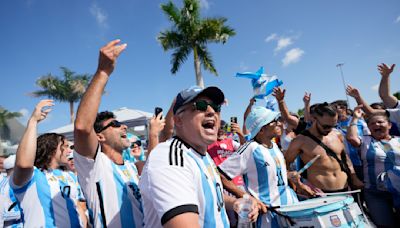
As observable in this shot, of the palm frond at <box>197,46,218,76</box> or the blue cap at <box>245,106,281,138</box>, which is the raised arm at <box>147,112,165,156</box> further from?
the palm frond at <box>197,46,218,76</box>

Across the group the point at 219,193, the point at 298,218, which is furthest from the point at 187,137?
the point at 298,218

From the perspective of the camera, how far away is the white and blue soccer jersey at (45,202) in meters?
2.33

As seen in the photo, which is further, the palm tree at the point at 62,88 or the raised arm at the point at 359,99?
the palm tree at the point at 62,88

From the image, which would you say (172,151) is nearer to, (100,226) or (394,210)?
(100,226)

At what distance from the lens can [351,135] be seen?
4.29m

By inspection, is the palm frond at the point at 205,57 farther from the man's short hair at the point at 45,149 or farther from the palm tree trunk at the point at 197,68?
the man's short hair at the point at 45,149

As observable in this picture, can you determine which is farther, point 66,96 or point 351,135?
point 66,96

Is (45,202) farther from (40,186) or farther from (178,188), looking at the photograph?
(178,188)

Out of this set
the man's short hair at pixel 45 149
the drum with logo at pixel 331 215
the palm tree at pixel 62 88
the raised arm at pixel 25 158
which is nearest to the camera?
the drum with logo at pixel 331 215

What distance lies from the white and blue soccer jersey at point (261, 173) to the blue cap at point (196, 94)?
1.35 meters

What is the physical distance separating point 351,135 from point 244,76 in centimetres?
244

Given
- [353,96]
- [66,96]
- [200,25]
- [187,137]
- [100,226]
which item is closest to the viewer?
[187,137]

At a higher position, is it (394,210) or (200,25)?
(200,25)

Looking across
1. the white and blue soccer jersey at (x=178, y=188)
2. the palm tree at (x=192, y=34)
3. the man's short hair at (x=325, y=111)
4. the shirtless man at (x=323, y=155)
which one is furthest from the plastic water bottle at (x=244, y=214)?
the palm tree at (x=192, y=34)
